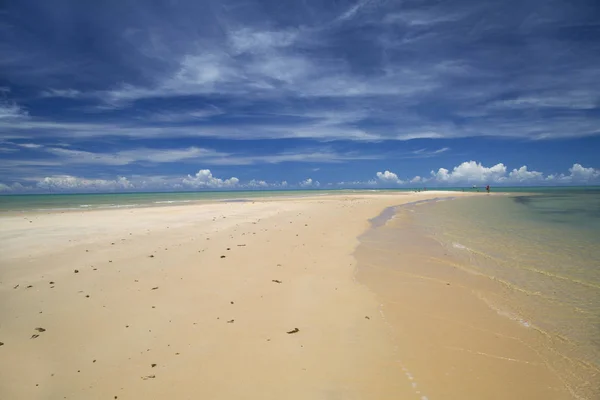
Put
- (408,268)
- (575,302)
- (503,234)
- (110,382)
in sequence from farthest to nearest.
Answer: (503,234)
(408,268)
(575,302)
(110,382)

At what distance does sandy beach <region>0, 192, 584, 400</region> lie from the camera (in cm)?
415

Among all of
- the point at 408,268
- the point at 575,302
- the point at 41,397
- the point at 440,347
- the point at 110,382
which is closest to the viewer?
the point at 41,397

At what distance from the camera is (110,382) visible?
4.24 metres

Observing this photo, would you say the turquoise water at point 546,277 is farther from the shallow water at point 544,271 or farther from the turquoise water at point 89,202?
the turquoise water at point 89,202

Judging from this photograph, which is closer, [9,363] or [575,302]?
[9,363]

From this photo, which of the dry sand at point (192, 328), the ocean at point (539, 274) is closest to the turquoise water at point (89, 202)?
the dry sand at point (192, 328)

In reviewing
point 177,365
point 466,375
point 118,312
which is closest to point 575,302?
point 466,375

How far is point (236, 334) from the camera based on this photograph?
18.1 ft

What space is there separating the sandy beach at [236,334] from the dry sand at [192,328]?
0.08 feet

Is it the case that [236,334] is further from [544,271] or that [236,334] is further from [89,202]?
[89,202]

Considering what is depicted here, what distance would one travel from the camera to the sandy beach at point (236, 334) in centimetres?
415

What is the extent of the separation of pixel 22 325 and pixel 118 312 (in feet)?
5.12

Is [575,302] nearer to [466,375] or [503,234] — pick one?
[466,375]

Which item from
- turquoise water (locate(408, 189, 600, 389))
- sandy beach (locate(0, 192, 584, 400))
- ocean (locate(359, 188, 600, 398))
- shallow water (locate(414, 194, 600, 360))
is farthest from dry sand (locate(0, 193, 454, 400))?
shallow water (locate(414, 194, 600, 360))
